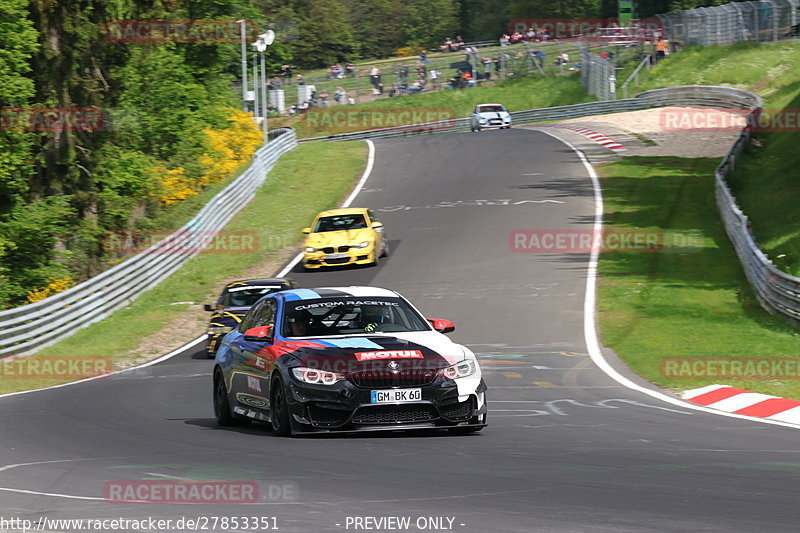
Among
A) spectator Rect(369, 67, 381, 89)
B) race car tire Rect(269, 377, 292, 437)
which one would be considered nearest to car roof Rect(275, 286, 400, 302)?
race car tire Rect(269, 377, 292, 437)

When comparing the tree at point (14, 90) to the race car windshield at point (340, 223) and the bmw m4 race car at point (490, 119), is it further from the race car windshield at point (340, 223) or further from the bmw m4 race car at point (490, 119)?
the bmw m4 race car at point (490, 119)

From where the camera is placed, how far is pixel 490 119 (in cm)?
6419

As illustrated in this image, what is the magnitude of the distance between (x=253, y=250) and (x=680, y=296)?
1459 cm

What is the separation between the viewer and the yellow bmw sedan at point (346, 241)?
1266 inches

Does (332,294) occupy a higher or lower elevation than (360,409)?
higher

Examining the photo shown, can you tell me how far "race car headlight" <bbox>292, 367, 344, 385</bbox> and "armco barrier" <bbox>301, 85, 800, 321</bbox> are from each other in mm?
12585

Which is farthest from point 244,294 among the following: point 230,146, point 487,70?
point 487,70

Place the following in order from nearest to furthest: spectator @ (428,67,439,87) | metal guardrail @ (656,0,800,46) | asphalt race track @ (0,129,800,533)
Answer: asphalt race track @ (0,129,800,533)
metal guardrail @ (656,0,800,46)
spectator @ (428,67,439,87)

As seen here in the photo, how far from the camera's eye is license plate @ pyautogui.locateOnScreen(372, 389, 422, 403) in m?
11.2

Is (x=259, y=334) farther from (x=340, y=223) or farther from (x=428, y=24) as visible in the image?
(x=428, y=24)

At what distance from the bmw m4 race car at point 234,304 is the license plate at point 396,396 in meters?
11.9

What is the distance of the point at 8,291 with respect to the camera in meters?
37.8

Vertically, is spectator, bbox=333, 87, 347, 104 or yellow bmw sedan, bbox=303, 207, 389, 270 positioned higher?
spectator, bbox=333, 87, 347, 104

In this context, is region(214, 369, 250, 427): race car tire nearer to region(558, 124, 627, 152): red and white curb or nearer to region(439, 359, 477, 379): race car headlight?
region(439, 359, 477, 379): race car headlight
